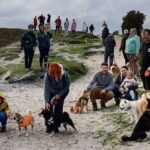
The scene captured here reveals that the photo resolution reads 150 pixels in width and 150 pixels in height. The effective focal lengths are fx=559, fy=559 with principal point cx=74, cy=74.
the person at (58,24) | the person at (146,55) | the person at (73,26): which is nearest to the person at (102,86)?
the person at (146,55)

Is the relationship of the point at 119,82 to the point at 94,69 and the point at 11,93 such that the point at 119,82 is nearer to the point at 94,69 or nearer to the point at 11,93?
the point at 11,93

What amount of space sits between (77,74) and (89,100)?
9.40m

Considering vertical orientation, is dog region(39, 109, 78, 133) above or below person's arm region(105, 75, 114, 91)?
below

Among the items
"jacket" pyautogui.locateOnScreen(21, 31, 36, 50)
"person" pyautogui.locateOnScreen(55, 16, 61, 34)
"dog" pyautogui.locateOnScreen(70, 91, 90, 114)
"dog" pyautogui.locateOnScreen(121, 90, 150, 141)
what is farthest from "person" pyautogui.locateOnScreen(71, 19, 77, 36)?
"dog" pyautogui.locateOnScreen(121, 90, 150, 141)

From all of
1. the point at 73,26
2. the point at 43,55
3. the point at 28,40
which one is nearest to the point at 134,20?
the point at 73,26

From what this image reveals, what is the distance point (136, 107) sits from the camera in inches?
534

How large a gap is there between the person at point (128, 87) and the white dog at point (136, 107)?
207cm

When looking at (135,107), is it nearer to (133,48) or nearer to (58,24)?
(133,48)

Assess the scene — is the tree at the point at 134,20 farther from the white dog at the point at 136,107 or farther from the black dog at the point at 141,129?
the black dog at the point at 141,129

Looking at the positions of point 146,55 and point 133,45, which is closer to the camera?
point 146,55

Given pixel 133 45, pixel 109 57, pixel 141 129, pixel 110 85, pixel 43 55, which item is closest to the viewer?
pixel 141 129

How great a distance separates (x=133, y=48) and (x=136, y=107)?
9.02 metres

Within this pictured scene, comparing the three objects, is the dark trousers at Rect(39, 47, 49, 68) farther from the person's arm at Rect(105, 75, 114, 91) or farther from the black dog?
the black dog

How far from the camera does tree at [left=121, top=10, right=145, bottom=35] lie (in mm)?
55812
